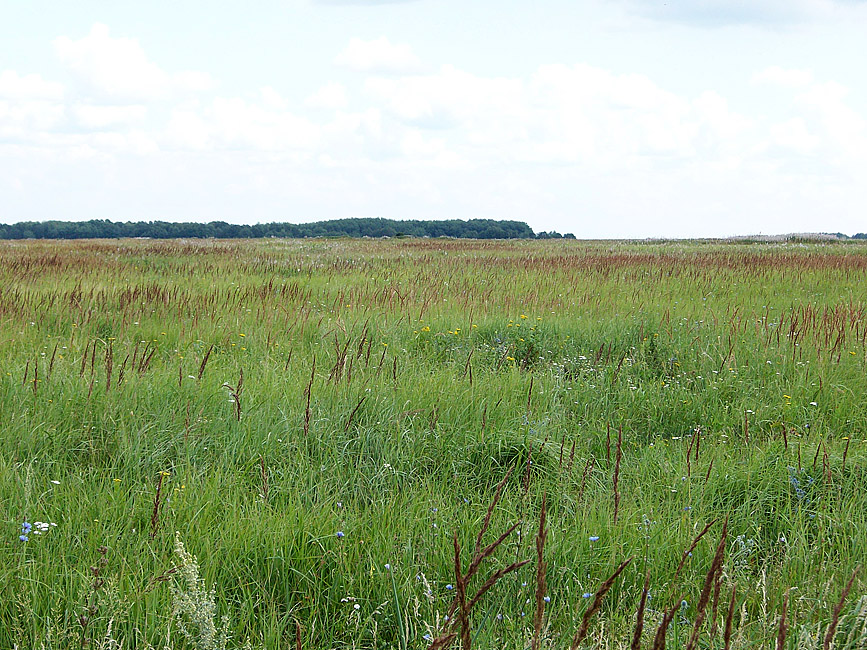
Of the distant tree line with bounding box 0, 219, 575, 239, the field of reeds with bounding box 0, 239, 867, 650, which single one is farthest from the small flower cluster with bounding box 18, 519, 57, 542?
the distant tree line with bounding box 0, 219, 575, 239

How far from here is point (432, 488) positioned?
293 centimetres

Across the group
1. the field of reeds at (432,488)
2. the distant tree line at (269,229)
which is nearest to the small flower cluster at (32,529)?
the field of reeds at (432,488)

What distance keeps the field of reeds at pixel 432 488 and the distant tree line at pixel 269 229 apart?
243ft

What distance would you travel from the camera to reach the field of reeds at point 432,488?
1.98 meters

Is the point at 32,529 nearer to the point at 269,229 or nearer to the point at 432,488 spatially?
the point at 432,488

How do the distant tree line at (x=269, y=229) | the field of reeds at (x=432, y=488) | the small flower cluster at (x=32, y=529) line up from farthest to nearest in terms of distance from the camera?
1. the distant tree line at (x=269, y=229)
2. the small flower cluster at (x=32, y=529)
3. the field of reeds at (x=432, y=488)

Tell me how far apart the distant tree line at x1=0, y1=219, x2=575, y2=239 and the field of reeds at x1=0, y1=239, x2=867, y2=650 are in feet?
243

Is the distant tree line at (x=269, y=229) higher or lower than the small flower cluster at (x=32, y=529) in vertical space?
higher

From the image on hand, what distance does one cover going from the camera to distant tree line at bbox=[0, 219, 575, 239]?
8581cm

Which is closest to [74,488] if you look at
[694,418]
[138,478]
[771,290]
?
[138,478]

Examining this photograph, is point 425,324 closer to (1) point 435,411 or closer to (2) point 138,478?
(1) point 435,411

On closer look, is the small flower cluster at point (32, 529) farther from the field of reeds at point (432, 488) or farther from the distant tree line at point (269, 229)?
the distant tree line at point (269, 229)

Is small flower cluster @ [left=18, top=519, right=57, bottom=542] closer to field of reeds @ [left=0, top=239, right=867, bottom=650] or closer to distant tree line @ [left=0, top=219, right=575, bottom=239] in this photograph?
field of reeds @ [left=0, top=239, right=867, bottom=650]

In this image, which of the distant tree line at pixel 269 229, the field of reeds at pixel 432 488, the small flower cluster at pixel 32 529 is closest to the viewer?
the field of reeds at pixel 432 488
